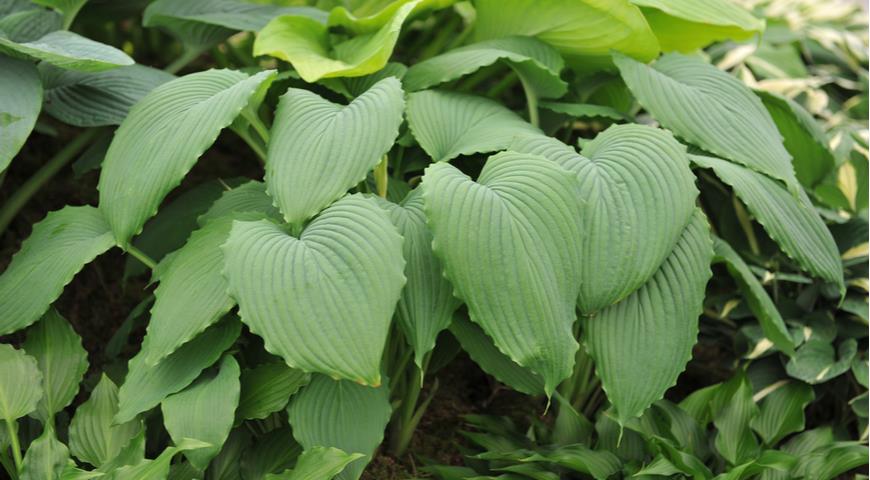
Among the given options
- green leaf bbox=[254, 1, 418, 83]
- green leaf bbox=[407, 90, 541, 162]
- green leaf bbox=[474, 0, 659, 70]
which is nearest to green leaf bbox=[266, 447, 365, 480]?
green leaf bbox=[407, 90, 541, 162]

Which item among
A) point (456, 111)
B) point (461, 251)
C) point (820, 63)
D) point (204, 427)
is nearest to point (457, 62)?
point (456, 111)

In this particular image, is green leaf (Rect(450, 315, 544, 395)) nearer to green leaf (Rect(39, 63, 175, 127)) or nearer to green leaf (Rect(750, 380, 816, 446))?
green leaf (Rect(750, 380, 816, 446))

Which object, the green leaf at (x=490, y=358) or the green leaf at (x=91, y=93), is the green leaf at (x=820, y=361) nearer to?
the green leaf at (x=490, y=358)

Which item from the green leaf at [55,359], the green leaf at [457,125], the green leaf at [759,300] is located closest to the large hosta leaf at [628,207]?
the green leaf at [457,125]

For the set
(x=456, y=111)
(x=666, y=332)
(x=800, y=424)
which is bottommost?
(x=800, y=424)

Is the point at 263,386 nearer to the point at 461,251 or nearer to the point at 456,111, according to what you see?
the point at 461,251

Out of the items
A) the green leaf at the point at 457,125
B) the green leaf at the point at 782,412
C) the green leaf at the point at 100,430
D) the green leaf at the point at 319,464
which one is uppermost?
the green leaf at the point at 457,125

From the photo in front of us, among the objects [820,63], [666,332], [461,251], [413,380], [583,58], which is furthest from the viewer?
[820,63]
